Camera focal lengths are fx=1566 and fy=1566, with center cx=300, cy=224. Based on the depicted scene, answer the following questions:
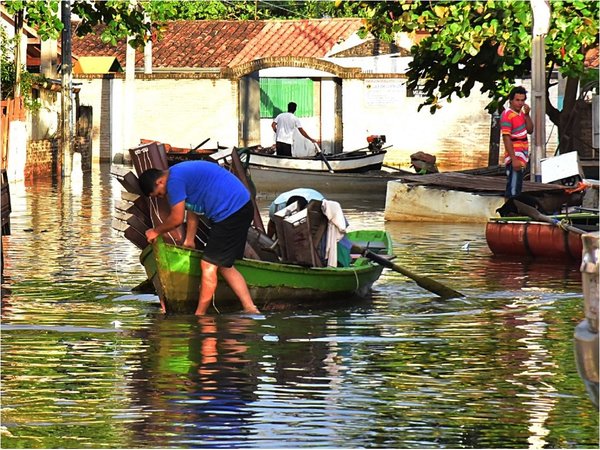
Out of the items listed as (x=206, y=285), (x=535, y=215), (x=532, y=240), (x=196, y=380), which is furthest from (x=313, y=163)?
(x=196, y=380)

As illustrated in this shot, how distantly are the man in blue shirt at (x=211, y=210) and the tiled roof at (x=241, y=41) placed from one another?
1518 inches

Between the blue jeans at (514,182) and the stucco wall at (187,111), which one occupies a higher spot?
the stucco wall at (187,111)

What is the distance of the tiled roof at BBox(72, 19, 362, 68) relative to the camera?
171 feet

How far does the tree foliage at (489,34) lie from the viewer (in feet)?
76.0

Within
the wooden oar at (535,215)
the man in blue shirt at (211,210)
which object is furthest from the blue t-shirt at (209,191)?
the wooden oar at (535,215)

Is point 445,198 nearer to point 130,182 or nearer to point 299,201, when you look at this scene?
point 299,201

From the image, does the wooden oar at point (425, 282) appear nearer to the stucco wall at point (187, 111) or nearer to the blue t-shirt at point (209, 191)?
the blue t-shirt at point (209, 191)

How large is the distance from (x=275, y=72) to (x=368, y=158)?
52.1ft

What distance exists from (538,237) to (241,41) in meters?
36.3

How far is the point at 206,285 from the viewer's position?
1264cm

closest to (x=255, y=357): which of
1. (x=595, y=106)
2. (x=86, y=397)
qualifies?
(x=86, y=397)

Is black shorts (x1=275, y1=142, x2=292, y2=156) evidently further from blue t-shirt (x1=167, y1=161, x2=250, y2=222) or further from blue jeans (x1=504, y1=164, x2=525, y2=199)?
blue t-shirt (x1=167, y1=161, x2=250, y2=222)

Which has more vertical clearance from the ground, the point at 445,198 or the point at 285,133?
the point at 285,133

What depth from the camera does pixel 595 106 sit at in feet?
87.5
